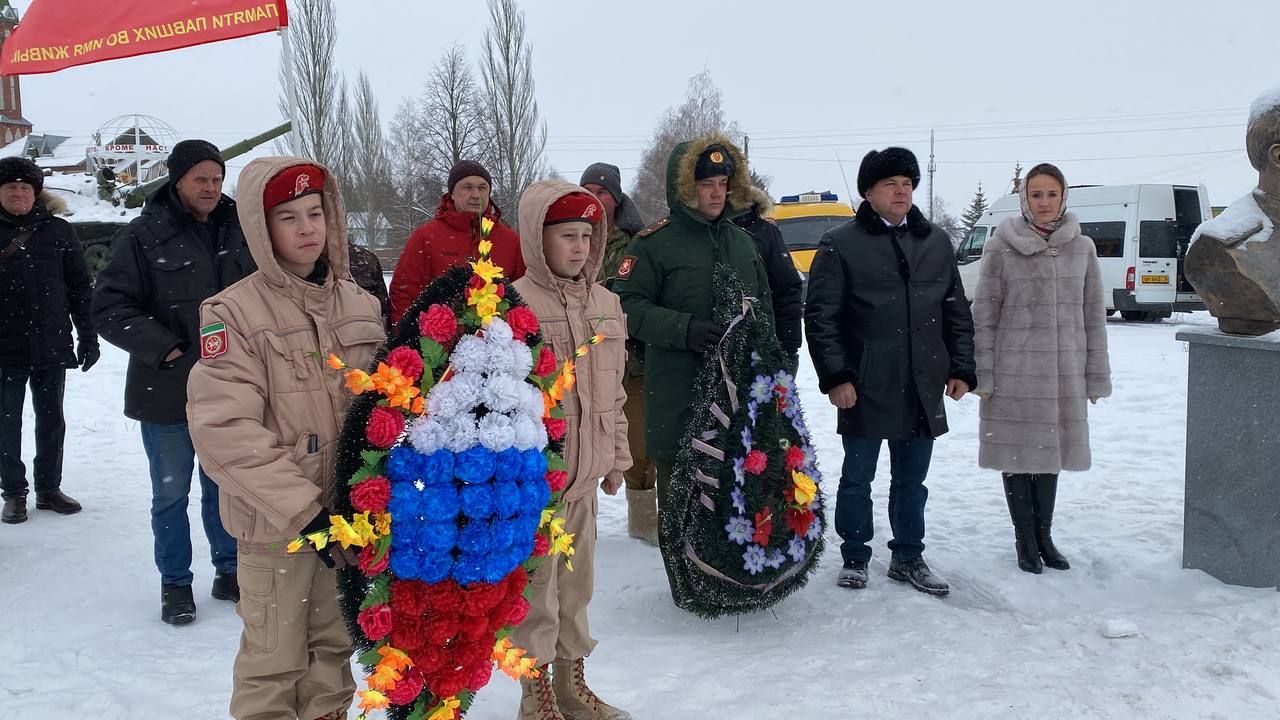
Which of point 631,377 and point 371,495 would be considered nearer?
point 371,495

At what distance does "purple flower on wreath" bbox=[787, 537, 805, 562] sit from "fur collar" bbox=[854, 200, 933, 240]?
1502 millimetres

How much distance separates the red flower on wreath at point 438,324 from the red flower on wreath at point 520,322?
6.6 inches

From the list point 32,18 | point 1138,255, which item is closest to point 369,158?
point 1138,255

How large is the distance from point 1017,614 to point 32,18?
5.79m

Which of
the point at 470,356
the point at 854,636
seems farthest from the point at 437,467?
the point at 854,636

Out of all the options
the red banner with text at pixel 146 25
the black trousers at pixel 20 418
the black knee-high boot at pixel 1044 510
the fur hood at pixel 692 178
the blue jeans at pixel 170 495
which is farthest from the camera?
the black trousers at pixel 20 418

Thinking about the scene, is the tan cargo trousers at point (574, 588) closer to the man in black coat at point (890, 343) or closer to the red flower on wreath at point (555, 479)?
the red flower on wreath at point (555, 479)

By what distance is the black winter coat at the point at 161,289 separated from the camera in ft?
11.5

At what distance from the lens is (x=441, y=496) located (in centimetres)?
212

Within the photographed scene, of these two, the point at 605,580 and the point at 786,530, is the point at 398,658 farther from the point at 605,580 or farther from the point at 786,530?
the point at 605,580

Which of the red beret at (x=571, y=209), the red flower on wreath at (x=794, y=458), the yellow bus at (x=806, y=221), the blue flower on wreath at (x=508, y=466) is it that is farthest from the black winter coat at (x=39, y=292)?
the yellow bus at (x=806, y=221)

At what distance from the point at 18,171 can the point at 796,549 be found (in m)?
4.60

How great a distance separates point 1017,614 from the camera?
148 inches

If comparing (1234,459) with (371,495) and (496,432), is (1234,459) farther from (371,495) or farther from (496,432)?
(371,495)
